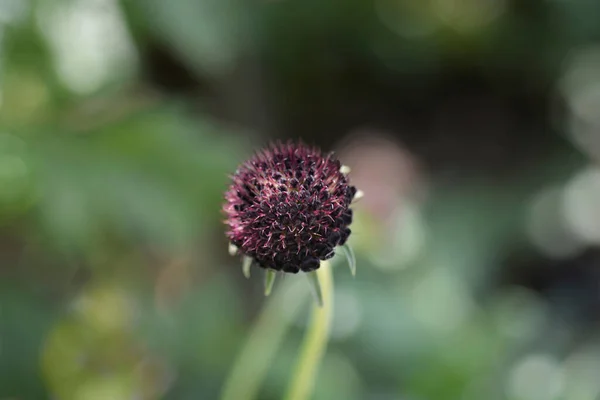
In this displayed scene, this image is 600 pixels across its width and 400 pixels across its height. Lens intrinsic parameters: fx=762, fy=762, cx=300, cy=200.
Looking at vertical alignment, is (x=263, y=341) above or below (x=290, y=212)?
above

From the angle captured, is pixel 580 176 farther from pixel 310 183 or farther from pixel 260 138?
pixel 310 183

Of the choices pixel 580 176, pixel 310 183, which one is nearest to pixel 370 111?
pixel 580 176

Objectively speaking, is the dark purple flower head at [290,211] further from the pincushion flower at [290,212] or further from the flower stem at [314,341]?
the flower stem at [314,341]

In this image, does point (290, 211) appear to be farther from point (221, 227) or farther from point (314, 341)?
point (221, 227)

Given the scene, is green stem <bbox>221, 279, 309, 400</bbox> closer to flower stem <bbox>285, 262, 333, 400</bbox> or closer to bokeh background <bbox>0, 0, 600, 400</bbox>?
bokeh background <bbox>0, 0, 600, 400</bbox>

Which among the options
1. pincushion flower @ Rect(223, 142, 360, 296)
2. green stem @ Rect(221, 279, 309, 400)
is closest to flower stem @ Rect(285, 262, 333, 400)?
pincushion flower @ Rect(223, 142, 360, 296)

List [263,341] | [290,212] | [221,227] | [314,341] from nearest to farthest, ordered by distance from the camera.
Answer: [290,212]
[314,341]
[263,341]
[221,227]

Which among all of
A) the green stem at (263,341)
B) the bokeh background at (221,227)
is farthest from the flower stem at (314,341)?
the bokeh background at (221,227)

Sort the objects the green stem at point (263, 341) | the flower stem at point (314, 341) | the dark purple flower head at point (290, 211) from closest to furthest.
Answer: the dark purple flower head at point (290, 211), the flower stem at point (314, 341), the green stem at point (263, 341)

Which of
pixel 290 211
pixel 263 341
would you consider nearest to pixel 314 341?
pixel 290 211
